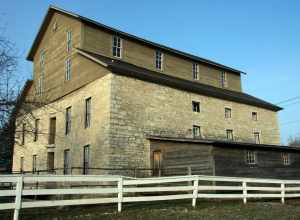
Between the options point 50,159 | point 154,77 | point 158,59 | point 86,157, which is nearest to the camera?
point 86,157

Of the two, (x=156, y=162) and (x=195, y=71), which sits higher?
(x=195, y=71)

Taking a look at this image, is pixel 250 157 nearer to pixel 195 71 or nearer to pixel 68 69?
pixel 195 71

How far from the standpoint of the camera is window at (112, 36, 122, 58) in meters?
A: 30.0

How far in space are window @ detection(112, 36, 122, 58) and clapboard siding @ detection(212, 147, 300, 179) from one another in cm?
1167

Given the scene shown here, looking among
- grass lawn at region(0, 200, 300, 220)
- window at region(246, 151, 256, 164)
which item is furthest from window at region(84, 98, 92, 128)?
grass lawn at region(0, 200, 300, 220)

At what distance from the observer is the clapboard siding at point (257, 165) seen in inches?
909

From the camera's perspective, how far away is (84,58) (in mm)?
27469

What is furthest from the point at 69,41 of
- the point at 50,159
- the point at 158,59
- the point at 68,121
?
the point at 50,159

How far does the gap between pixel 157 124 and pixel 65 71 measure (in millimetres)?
9001

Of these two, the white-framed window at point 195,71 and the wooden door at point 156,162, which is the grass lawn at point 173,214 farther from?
the white-framed window at point 195,71

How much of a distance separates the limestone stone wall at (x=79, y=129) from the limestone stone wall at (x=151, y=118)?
2.54 feet

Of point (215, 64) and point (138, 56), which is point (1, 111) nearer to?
point (138, 56)

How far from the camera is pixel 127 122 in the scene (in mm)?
24891

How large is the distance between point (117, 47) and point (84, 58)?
3704 millimetres
